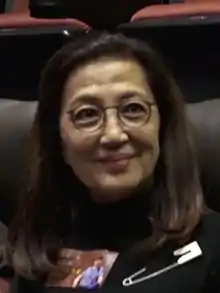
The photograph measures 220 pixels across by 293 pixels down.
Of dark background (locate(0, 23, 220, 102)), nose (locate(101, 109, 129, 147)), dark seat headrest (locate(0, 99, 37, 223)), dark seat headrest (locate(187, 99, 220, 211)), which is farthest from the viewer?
dark background (locate(0, 23, 220, 102))

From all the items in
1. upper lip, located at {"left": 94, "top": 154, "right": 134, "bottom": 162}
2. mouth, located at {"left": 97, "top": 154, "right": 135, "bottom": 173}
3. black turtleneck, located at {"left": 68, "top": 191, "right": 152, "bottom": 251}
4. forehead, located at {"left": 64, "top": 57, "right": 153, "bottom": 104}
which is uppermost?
forehead, located at {"left": 64, "top": 57, "right": 153, "bottom": 104}

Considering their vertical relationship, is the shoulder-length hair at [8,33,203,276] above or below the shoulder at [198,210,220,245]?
above

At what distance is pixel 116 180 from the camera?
4.28 feet

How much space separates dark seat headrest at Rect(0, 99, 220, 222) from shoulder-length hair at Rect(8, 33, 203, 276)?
0.67ft

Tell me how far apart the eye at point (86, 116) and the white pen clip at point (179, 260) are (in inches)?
10.3

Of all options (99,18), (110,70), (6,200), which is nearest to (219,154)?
(110,70)

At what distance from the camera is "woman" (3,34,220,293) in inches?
51.5

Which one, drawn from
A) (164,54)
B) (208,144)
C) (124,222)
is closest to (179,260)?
(124,222)

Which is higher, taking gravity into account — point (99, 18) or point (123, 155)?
point (99, 18)

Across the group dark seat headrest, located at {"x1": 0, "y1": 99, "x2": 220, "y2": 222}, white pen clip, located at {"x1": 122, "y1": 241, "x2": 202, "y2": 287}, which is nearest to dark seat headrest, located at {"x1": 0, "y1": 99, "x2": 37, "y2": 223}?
dark seat headrest, located at {"x1": 0, "y1": 99, "x2": 220, "y2": 222}

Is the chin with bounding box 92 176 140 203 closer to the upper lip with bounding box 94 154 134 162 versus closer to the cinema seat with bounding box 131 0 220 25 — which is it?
the upper lip with bounding box 94 154 134 162

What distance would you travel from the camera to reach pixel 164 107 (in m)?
1.39

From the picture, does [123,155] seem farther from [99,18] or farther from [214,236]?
[99,18]

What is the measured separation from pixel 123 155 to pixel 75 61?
0.19 metres
